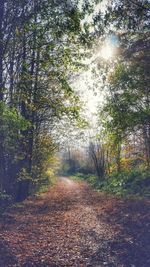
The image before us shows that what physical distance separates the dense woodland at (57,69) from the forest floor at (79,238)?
6.17 feet

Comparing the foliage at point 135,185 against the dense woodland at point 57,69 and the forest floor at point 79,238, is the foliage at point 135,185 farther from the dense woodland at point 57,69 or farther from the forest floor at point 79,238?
the forest floor at point 79,238

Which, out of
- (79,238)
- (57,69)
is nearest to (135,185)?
(57,69)

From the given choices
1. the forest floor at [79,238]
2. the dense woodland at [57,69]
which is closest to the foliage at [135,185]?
the dense woodland at [57,69]

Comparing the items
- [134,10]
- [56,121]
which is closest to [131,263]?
[134,10]

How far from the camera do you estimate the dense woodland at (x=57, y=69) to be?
1077 centimetres

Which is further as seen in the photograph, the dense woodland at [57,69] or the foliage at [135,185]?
the foliage at [135,185]

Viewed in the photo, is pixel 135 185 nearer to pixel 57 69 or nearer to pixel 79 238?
pixel 57 69

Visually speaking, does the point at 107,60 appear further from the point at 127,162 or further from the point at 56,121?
the point at 127,162

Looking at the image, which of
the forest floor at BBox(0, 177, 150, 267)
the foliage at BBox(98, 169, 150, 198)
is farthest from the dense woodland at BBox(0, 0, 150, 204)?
the forest floor at BBox(0, 177, 150, 267)

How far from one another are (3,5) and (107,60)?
181 inches

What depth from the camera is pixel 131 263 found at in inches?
287

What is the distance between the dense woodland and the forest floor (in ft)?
6.17

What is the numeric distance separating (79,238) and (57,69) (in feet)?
28.3

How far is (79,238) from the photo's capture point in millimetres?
9883
